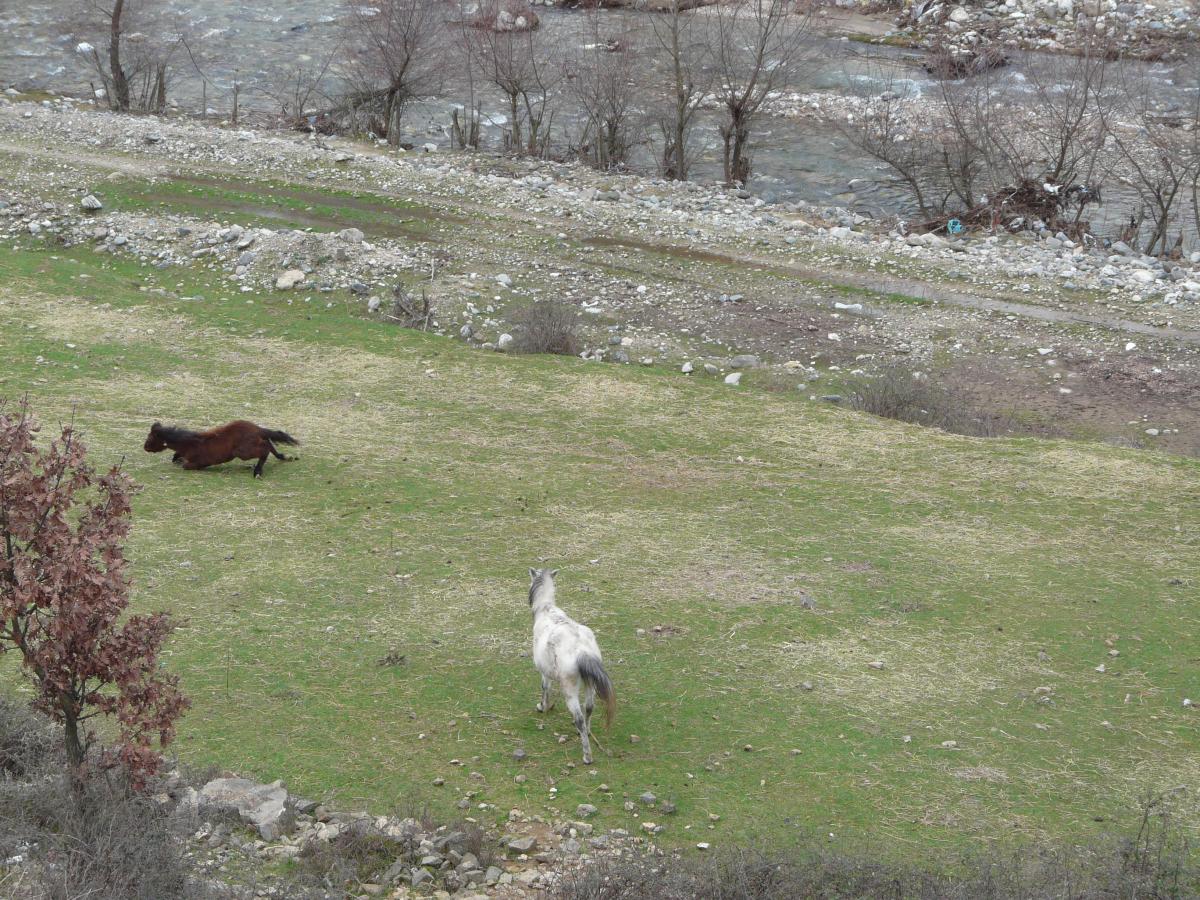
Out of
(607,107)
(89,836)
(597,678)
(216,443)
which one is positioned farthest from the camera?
(607,107)

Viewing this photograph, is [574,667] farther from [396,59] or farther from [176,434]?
[396,59]

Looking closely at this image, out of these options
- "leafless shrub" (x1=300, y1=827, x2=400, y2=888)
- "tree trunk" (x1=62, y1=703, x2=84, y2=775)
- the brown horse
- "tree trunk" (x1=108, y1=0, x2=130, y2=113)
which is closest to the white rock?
the brown horse

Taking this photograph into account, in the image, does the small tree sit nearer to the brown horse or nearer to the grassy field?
the grassy field

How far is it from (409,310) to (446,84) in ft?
57.8

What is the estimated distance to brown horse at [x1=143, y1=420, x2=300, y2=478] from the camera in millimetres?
11383

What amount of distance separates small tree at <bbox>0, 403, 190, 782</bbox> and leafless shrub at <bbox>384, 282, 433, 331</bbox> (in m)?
11.2

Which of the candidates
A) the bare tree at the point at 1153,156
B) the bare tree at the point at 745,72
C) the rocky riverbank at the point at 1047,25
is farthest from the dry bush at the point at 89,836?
the rocky riverbank at the point at 1047,25

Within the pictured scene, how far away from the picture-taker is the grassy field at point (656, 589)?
7129mm

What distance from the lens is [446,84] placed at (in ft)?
109

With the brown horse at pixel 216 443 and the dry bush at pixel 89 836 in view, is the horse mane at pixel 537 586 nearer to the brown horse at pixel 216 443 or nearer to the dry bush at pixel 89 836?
the dry bush at pixel 89 836

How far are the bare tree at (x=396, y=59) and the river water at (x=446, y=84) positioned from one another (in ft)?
4.56

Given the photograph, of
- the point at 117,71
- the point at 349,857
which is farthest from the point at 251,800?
the point at 117,71

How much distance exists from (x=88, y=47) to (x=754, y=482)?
30639 mm

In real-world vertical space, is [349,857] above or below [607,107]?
below
